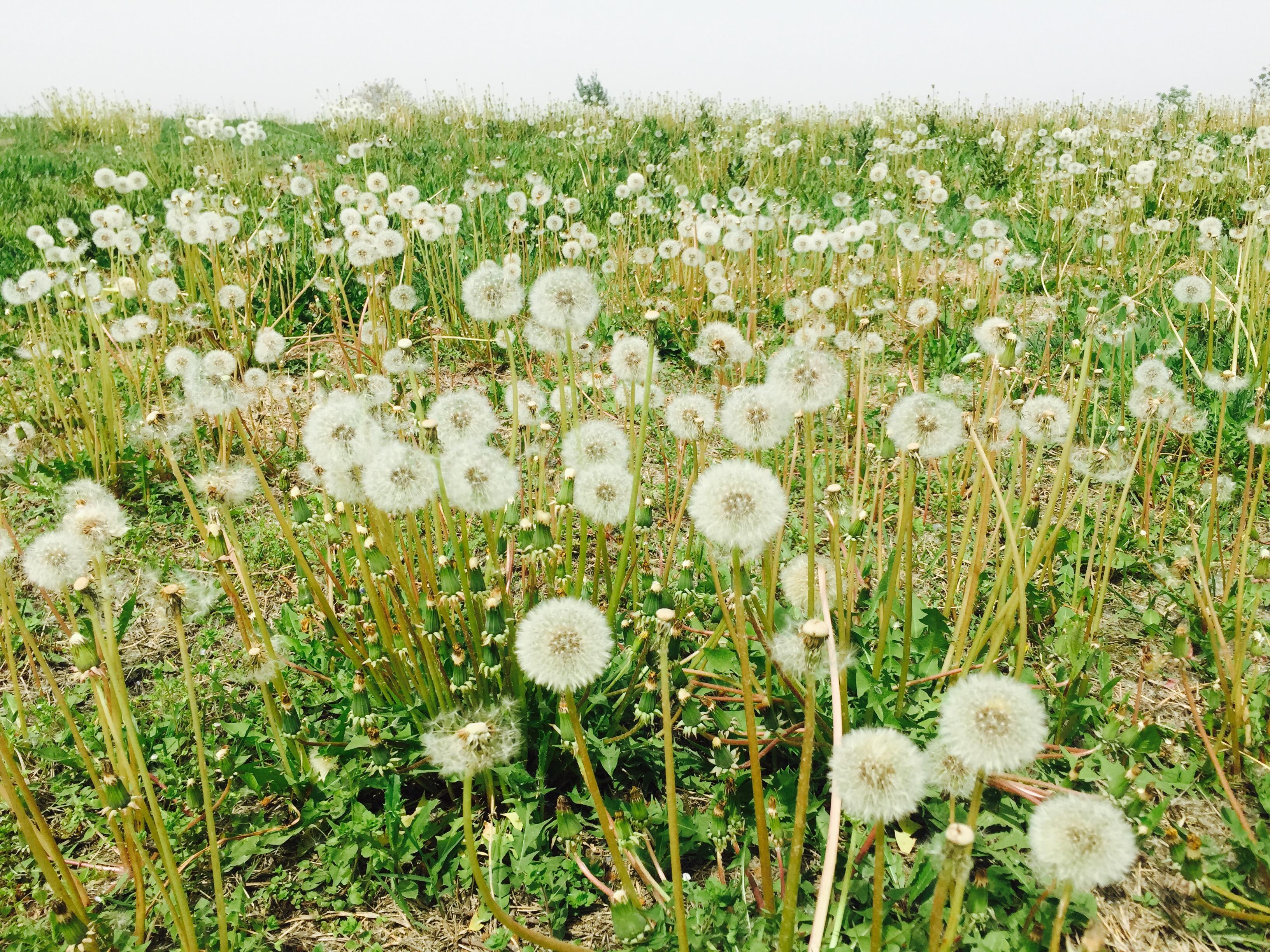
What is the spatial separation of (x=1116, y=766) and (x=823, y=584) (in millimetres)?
1012

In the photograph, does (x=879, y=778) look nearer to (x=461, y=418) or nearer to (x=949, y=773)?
(x=949, y=773)

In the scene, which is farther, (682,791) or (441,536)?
(441,536)

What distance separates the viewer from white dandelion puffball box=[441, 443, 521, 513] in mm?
1814

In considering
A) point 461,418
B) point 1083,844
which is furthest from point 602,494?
point 1083,844

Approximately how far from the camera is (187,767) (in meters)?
2.13

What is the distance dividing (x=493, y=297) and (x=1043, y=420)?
1571mm

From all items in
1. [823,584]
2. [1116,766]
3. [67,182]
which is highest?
[67,182]

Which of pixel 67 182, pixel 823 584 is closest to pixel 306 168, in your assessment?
pixel 67 182

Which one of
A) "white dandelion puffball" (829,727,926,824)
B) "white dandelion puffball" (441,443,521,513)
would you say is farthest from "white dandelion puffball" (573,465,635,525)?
"white dandelion puffball" (829,727,926,824)

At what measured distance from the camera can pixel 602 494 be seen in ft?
6.58

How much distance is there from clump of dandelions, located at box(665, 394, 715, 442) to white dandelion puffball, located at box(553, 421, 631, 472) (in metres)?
0.19

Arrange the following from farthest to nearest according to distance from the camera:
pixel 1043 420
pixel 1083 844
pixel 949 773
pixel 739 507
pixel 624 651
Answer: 1. pixel 624 651
2. pixel 1043 420
3. pixel 739 507
4. pixel 949 773
5. pixel 1083 844

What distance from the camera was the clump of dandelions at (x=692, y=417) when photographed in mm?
2098

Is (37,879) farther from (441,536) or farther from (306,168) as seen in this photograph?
(306,168)
